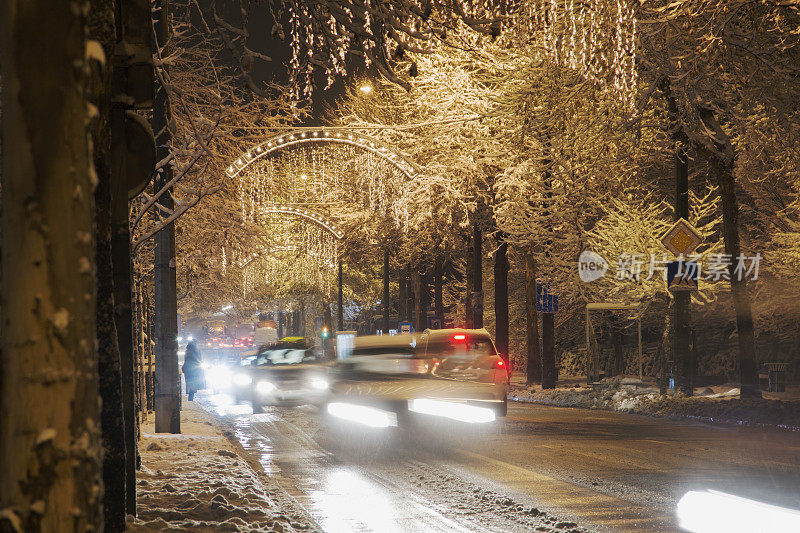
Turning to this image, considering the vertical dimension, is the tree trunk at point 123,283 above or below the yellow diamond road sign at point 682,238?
below

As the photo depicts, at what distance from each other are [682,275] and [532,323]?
39.1ft

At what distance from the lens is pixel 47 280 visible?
402cm

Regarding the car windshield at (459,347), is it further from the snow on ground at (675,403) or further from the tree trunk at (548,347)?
the tree trunk at (548,347)

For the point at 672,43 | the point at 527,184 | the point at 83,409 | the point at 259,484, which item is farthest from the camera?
the point at 527,184

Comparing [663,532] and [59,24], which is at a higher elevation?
[59,24]

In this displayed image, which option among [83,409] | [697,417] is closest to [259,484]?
[83,409]

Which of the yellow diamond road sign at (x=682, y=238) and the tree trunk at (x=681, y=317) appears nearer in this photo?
the yellow diamond road sign at (x=682, y=238)

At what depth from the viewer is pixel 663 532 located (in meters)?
8.45

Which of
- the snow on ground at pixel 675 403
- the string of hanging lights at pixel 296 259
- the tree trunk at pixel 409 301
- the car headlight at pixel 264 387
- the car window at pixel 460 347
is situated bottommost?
the snow on ground at pixel 675 403

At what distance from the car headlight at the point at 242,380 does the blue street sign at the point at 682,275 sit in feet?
37.2

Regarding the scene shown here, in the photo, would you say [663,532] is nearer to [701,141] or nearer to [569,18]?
[569,18]

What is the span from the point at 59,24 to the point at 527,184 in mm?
28718

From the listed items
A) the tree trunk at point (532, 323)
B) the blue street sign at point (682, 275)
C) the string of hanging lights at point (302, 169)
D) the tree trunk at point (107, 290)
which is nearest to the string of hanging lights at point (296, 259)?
the string of hanging lights at point (302, 169)

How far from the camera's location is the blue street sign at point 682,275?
79.3ft
